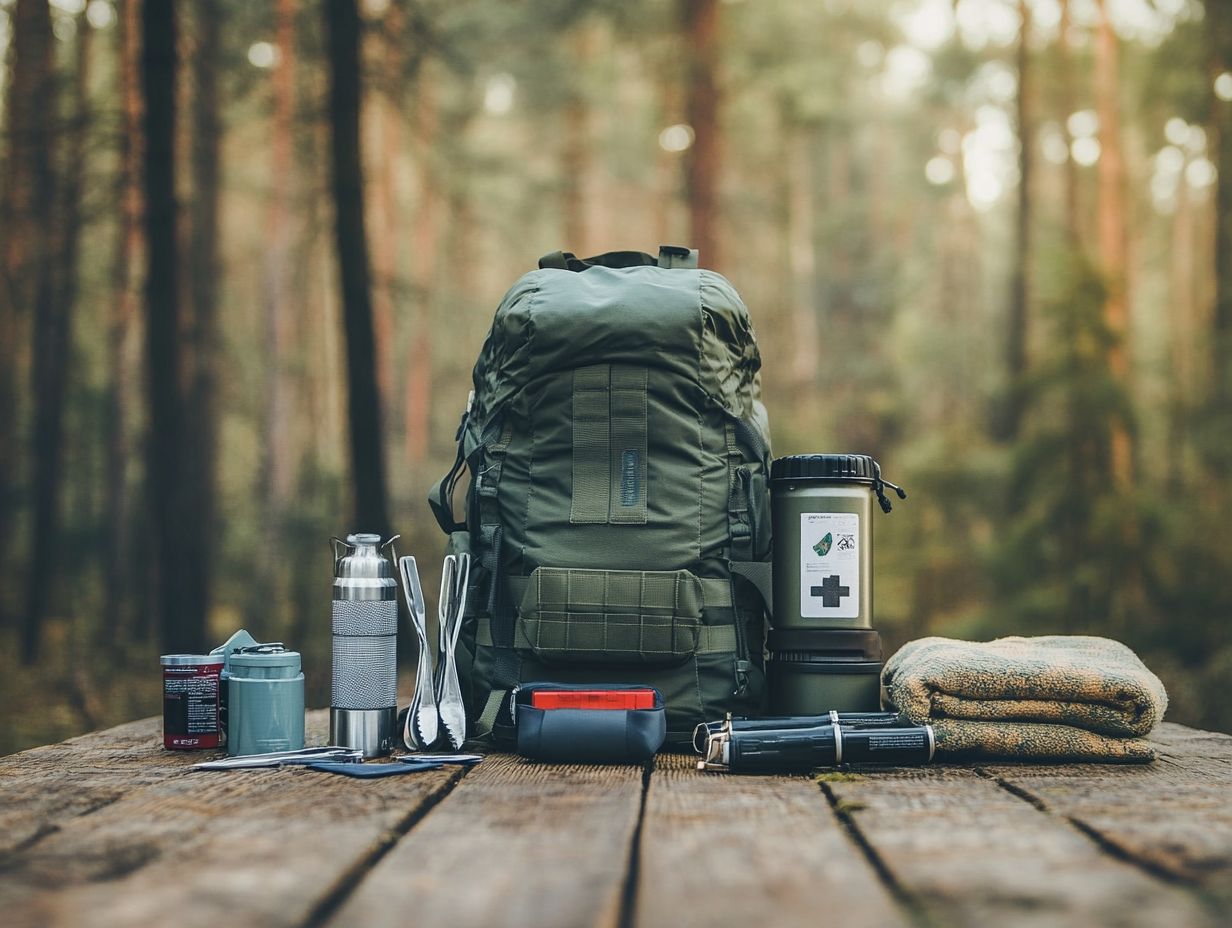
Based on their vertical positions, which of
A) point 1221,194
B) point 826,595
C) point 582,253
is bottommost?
point 826,595

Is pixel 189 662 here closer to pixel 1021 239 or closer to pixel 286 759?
pixel 286 759

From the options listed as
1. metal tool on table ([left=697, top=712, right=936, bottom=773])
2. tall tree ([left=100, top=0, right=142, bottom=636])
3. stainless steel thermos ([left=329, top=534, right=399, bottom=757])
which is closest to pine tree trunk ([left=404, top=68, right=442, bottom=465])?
tall tree ([left=100, top=0, right=142, bottom=636])

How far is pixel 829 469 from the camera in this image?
3297 millimetres

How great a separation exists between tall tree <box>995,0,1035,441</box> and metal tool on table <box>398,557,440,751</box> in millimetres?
12882

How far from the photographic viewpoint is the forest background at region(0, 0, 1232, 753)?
8.84 metres

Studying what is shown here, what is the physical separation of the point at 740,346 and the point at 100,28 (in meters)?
12.5

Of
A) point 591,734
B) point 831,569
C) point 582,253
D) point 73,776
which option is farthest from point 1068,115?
point 73,776

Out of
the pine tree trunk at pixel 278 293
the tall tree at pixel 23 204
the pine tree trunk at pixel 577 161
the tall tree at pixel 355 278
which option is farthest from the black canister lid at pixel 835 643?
the pine tree trunk at pixel 577 161

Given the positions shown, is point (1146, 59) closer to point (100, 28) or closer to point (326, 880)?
point (100, 28)

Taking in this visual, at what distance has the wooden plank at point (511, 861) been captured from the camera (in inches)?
63.8

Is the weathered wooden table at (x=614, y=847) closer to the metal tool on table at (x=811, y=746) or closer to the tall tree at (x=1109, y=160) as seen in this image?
the metal tool on table at (x=811, y=746)

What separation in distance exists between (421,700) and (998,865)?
1.68 meters

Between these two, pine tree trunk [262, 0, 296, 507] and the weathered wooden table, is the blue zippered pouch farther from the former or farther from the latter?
pine tree trunk [262, 0, 296, 507]

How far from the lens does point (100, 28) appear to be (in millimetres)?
13422
